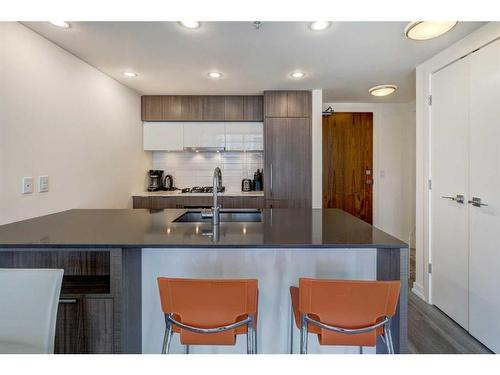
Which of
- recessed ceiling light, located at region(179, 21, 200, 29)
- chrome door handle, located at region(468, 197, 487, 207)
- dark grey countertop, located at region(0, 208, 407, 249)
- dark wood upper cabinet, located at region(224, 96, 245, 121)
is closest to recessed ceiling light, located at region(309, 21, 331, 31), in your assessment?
recessed ceiling light, located at region(179, 21, 200, 29)

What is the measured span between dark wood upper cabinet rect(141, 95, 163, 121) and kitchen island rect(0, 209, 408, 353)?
257cm

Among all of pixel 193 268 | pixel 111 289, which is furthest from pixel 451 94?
pixel 111 289

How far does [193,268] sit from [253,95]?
9.85 feet

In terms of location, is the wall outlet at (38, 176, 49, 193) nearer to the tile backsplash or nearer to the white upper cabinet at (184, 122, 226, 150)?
the white upper cabinet at (184, 122, 226, 150)

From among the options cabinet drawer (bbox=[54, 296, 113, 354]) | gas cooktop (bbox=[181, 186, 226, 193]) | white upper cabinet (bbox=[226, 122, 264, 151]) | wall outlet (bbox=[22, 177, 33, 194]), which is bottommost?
cabinet drawer (bbox=[54, 296, 113, 354])

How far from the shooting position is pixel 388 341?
116 cm

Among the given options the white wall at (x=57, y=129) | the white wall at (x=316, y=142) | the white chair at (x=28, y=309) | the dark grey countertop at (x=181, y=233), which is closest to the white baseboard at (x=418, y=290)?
the white wall at (x=316, y=142)

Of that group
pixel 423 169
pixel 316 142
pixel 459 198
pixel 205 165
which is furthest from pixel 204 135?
pixel 459 198

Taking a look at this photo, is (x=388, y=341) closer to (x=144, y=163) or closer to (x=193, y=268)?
(x=193, y=268)

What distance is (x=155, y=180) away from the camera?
4.34 m

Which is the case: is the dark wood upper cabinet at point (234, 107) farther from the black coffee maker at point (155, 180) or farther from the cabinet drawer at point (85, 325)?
the cabinet drawer at point (85, 325)

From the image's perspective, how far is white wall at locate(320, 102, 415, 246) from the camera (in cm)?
463

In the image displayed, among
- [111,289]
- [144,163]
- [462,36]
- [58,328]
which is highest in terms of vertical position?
[462,36]

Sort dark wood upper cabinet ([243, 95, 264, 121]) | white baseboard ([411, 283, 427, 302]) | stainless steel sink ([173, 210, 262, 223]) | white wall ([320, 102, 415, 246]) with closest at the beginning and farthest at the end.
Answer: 1. stainless steel sink ([173, 210, 262, 223])
2. white baseboard ([411, 283, 427, 302])
3. dark wood upper cabinet ([243, 95, 264, 121])
4. white wall ([320, 102, 415, 246])
